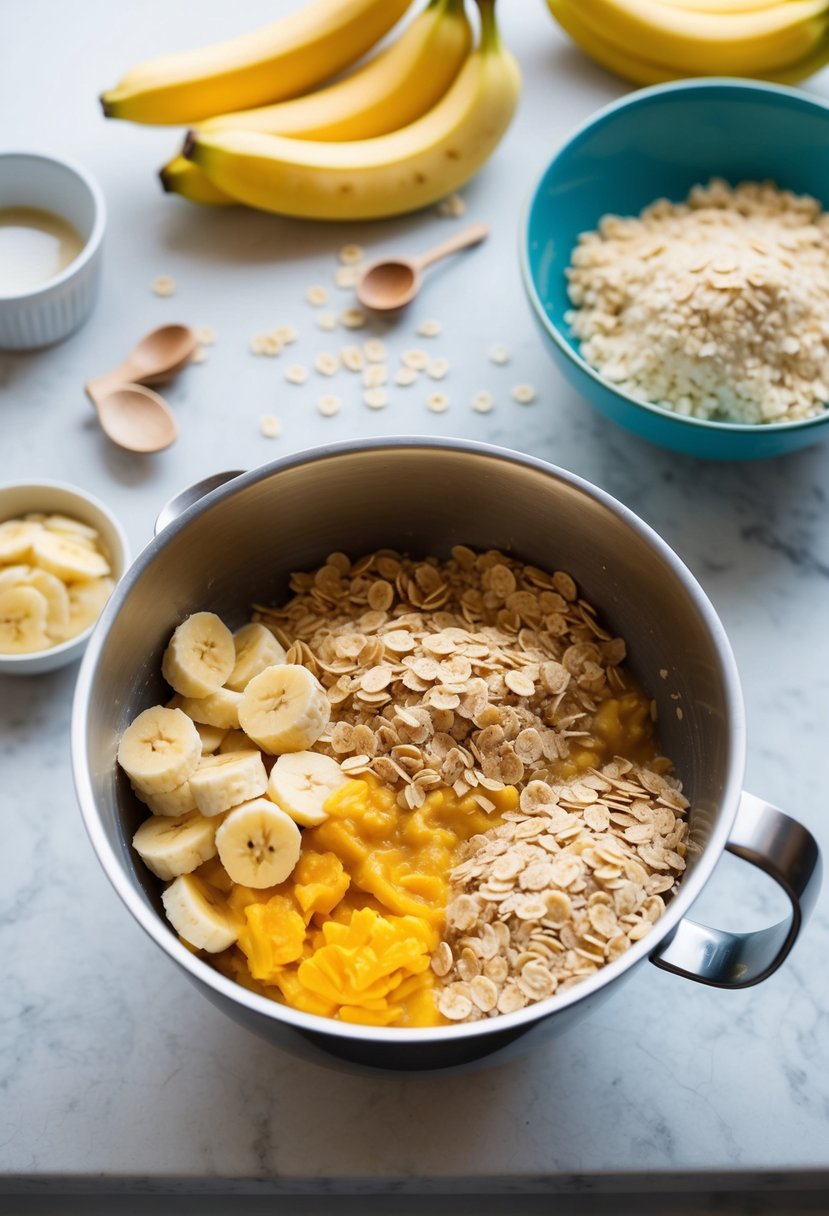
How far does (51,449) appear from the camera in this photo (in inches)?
52.0

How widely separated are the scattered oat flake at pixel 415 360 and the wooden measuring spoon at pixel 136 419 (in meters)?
0.28

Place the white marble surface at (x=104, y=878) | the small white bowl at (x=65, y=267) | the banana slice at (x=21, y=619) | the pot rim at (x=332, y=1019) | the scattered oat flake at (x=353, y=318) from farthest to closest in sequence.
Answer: the scattered oat flake at (x=353, y=318) → the small white bowl at (x=65, y=267) → the banana slice at (x=21, y=619) → the white marble surface at (x=104, y=878) → the pot rim at (x=332, y=1019)

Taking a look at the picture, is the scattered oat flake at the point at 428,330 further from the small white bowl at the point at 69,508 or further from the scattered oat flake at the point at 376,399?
the small white bowl at the point at 69,508

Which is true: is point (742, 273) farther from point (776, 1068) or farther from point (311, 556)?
point (776, 1068)

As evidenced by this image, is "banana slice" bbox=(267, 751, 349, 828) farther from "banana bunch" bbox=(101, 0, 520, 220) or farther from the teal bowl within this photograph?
"banana bunch" bbox=(101, 0, 520, 220)

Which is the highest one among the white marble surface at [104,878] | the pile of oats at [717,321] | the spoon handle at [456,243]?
the pile of oats at [717,321]

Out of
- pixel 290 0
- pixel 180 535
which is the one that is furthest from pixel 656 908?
pixel 290 0

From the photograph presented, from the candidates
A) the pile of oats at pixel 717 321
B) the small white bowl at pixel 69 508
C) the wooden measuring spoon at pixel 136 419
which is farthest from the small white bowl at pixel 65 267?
the pile of oats at pixel 717 321

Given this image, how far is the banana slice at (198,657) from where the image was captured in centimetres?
102

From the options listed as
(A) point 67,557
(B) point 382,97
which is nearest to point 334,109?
(B) point 382,97

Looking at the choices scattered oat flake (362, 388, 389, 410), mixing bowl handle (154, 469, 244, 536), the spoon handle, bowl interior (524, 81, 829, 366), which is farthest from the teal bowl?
mixing bowl handle (154, 469, 244, 536)

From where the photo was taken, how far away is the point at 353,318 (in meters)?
1.41

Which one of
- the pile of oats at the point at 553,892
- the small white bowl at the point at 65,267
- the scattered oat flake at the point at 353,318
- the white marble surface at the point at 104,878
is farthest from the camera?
the scattered oat flake at the point at 353,318

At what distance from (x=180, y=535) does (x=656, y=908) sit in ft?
1.60
